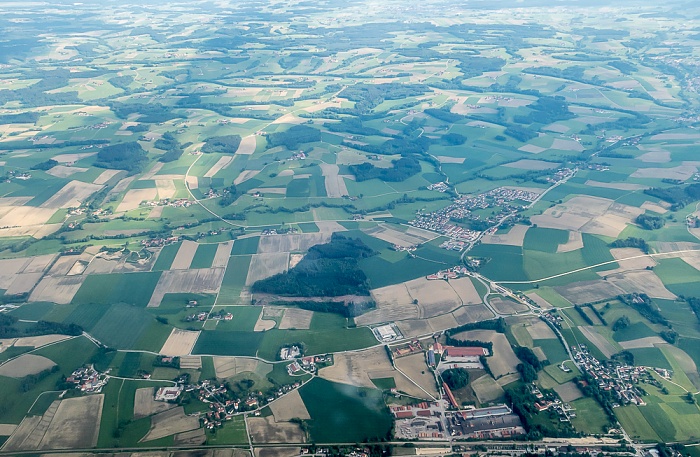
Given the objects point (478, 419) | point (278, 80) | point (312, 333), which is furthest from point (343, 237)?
point (278, 80)

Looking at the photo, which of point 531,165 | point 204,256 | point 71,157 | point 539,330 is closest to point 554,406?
point 539,330

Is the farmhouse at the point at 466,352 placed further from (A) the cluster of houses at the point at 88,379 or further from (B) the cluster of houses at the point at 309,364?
(A) the cluster of houses at the point at 88,379

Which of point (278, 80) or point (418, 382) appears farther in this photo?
point (278, 80)

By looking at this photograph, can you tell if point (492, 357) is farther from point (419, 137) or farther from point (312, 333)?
point (419, 137)

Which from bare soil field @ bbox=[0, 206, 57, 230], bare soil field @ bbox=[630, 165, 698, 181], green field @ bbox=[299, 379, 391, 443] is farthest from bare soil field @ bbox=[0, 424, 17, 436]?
bare soil field @ bbox=[630, 165, 698, 181]

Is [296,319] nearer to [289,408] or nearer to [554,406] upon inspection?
[289,408]

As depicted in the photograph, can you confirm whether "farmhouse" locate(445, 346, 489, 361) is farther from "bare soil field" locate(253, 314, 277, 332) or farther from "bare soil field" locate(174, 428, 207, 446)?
"bare soil field" locate(174, 428, 207, 446)
